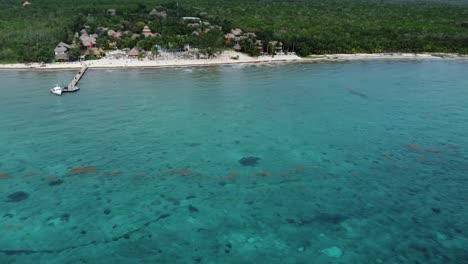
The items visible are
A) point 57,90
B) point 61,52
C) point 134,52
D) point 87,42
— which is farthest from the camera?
point 87,42

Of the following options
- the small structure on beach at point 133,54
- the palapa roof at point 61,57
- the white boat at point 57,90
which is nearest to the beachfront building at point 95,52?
the palapa roof at point 61,57

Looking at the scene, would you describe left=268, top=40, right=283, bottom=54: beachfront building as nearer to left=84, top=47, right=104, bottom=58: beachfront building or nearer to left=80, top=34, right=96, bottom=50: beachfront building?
left=84, top=47, right=104, bottom=58: beachfront building

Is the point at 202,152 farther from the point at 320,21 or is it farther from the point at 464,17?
the point at 464,17

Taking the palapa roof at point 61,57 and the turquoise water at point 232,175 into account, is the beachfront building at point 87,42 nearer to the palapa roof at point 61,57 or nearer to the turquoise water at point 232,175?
the palapa roof at point 61,57

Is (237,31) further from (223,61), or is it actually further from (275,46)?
(223,61)

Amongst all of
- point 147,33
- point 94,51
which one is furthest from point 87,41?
point 147,33

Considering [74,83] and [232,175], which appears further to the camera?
[74,83]

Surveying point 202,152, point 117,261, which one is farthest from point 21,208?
point 202,152

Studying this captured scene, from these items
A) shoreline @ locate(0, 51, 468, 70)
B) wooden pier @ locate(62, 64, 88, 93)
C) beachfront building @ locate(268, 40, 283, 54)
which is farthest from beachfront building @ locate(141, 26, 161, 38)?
beachfront building @ locate(268, 40, 283, 54)
